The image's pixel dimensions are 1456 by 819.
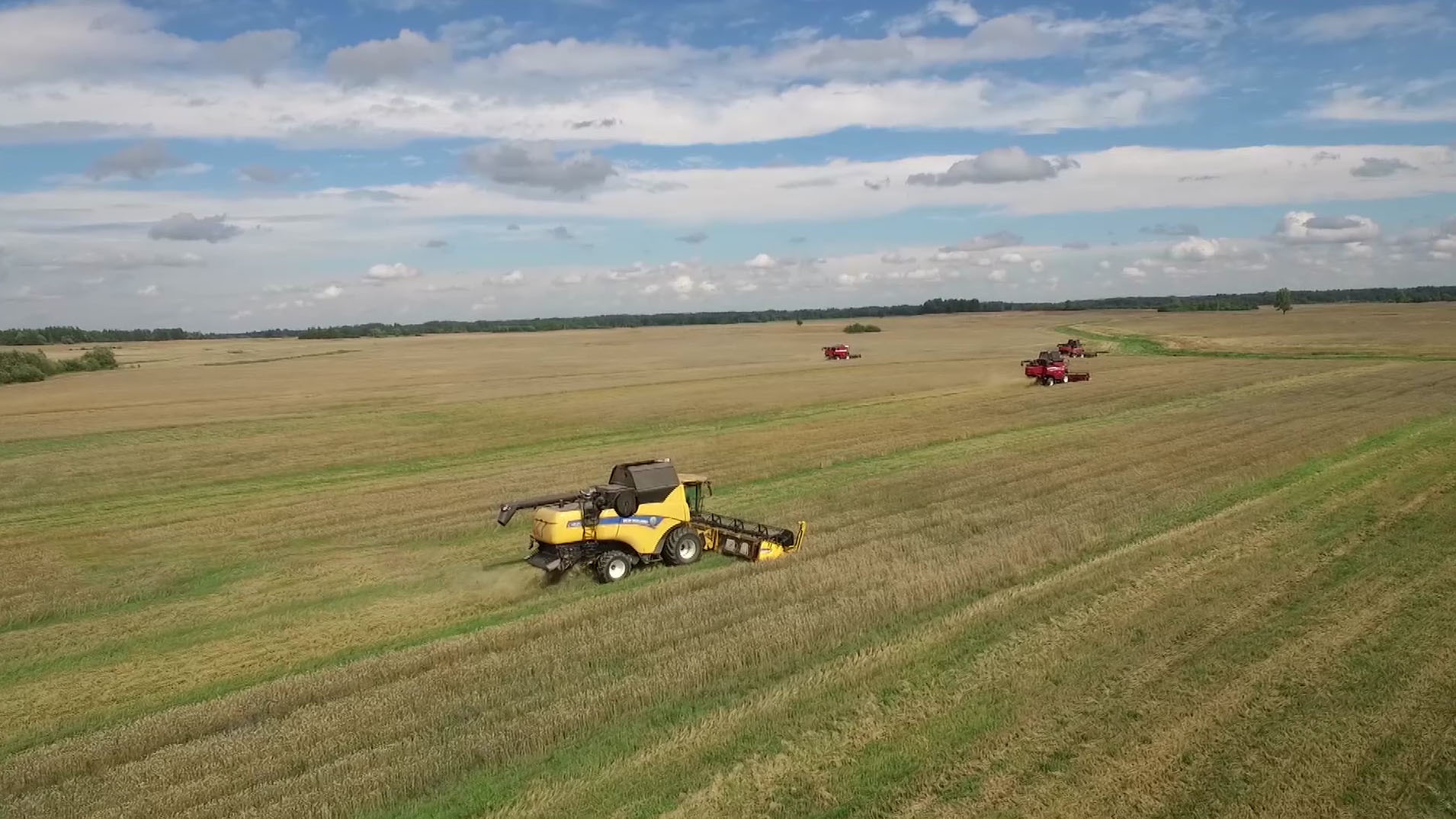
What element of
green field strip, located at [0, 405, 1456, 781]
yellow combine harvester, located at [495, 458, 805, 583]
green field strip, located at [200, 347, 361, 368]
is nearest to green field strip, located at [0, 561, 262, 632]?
green field strip, located at [0, 405, 1456, 781]

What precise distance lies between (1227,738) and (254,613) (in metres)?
14.2

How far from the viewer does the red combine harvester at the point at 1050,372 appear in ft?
164

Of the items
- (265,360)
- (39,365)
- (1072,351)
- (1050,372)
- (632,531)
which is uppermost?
(39,365)

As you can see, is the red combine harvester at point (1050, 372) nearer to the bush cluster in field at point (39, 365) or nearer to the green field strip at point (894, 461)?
the green field strip at point (894, 461)

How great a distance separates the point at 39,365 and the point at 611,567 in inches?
3508

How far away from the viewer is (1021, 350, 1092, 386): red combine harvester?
5003 cm

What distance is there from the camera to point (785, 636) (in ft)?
41.4

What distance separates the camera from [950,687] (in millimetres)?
10828

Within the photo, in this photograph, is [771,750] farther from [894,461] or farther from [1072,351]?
[1072,351]

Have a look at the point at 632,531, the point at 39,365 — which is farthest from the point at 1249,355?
the point at 39,365

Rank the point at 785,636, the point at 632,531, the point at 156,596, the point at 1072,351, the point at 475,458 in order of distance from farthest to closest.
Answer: the point at 1072,351 → the point at 475,458 → the point at 156,596 → the point at 632,531 → the point at 785,636

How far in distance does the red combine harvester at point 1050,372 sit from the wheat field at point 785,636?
17.0 metres

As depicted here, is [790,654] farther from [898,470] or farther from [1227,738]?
[898,470]

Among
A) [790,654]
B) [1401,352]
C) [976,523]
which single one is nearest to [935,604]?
[790,654]
